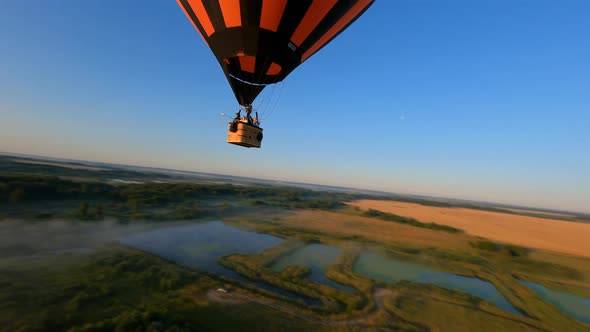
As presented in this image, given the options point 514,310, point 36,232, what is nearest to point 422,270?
point 514,310

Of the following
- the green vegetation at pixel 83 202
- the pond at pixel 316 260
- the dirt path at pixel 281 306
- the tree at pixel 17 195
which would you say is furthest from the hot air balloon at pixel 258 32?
the tree at pixel 17 195

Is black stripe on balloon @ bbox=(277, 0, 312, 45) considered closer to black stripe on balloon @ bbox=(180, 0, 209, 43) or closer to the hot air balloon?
the hot air balloon

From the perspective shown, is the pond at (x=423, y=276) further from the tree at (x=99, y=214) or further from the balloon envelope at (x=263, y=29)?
the tree at (x=99, y=214)

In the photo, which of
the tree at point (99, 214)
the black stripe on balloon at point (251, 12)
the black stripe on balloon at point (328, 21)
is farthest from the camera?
the tree at point (99, 214)

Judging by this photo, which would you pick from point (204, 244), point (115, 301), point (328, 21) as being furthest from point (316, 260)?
point (328, 21)

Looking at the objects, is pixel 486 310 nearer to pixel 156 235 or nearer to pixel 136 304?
pixel 136 304

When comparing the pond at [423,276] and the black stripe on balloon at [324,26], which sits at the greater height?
the black stripe on balloon at [324,26]

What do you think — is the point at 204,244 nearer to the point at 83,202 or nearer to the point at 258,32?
the point at 258,32
